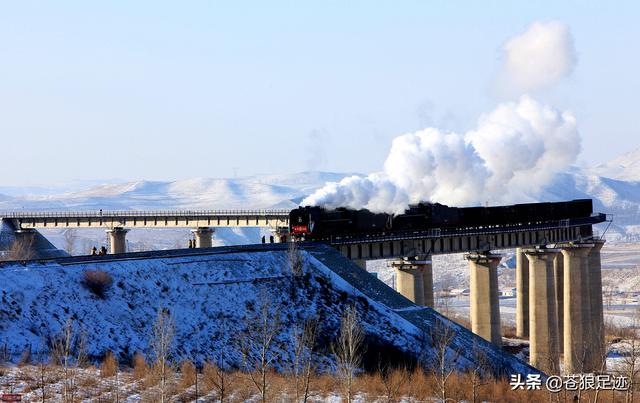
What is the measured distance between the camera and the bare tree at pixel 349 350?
202 feet

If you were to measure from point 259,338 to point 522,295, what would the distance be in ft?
234

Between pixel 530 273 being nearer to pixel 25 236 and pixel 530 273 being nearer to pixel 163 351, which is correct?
pixel 163 351

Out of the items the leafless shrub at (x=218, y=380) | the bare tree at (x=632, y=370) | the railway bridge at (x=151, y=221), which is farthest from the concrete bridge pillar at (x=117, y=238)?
the leafless shrub at (x=218, y=380)

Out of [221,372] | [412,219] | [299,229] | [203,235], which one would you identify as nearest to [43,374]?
[221,372]

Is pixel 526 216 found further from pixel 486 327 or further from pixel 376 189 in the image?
pixel 376 189

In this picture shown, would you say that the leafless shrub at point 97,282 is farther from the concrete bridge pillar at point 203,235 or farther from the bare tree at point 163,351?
the concrete bridge pillar at point 203,235

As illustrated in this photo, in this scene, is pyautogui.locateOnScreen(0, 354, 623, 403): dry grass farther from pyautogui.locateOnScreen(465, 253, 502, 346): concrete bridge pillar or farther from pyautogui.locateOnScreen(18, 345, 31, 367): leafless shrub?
pyautogui.locateOnScreen(465, 253, 502, 346): concrete bridge pillar

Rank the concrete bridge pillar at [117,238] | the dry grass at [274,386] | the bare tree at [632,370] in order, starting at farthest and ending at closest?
1. the concrete bridge pillar at [117,238]
2. the bare tree at [632,370]
3. the dry grass at [274,386]

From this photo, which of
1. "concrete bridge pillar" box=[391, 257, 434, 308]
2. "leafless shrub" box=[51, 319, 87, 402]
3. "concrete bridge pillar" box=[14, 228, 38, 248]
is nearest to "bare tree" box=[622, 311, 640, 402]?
"concrete bridge pillar" box=[391, 257, 434, 308]

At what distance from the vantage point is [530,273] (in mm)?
119625

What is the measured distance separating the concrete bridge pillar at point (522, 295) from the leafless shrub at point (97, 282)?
71.6 m

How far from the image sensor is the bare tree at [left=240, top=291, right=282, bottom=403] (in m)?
68.6

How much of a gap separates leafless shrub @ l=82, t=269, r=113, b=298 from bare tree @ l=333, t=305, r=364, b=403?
15.8 m

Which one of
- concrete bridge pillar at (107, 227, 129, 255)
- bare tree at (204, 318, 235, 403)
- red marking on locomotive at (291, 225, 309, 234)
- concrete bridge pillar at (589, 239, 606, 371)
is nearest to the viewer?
bare tree at (204, 318, 235, 403)
